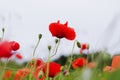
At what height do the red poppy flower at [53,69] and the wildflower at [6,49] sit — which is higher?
the wildflower at [6,49]

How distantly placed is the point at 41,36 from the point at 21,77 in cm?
26

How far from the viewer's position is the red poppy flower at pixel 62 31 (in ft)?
6.81

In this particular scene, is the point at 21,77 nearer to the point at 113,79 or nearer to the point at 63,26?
the point at 63,26

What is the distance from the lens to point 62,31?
2.09 metres

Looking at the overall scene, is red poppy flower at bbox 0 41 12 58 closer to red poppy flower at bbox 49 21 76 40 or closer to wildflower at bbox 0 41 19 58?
wildflower at bbox 0 41 19 58

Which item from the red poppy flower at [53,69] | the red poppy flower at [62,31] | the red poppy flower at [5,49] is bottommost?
the red poppy flower at [53,69]

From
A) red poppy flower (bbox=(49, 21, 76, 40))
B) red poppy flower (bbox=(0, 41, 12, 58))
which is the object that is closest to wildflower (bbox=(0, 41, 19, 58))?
red poppy flower (bbox=(0, 41, 12, 58))

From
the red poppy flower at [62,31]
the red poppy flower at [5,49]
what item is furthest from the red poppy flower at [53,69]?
the red poppy flower at [5,49]

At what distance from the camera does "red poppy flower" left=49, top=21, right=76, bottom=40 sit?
2074 mm

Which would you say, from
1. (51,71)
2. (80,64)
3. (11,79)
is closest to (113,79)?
(51,71)

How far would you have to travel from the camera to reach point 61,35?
2.11m

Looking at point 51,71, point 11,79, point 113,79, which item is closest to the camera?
point 113,79

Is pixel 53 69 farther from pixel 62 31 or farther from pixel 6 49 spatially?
pixel 6 49

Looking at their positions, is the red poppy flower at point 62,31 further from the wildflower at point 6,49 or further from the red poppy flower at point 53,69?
the wildflower at point 6,49
